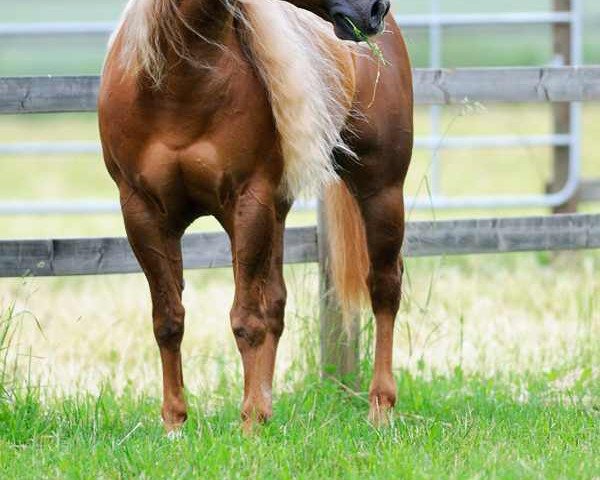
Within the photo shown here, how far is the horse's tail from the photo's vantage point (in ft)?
15.7

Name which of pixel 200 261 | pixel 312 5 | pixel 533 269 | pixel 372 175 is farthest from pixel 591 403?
pixel 533 269

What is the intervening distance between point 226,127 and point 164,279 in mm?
618

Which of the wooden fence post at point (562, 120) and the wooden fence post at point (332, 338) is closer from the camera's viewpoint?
the wooden fence post at point (332, 338)

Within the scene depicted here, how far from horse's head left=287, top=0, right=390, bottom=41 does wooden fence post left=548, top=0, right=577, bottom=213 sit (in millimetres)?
5384

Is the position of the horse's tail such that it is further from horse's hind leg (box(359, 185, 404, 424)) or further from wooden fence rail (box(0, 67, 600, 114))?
wooden fence rail (box(0, 67, 600, 114))

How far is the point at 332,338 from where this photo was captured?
4.95m

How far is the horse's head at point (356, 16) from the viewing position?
11.5 feet

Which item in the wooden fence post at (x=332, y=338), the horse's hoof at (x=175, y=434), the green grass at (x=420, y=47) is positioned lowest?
the horse's hoof at (x=175, y=434)

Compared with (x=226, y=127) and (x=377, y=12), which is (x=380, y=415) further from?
(x=377, y=12)

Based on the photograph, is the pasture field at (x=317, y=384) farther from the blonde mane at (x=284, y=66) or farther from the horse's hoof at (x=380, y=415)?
the blonde mane at (x=284, y=66)

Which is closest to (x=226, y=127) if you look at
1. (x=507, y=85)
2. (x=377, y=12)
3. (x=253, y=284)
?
(x=253, y=284)

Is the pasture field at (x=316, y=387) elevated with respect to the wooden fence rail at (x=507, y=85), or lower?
lower

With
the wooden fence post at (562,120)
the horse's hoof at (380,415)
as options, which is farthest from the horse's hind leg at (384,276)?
the wooden fence post at (562,120)

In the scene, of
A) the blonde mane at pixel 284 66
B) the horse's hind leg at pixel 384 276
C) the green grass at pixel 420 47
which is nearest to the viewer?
the blonde mane at pixel 284 66
